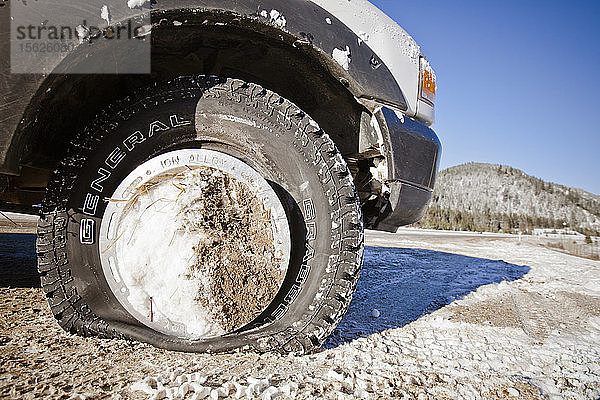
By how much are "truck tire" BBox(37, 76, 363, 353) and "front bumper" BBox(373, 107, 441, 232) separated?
0.27 metres

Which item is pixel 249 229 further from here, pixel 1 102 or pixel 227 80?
pixel 1 102

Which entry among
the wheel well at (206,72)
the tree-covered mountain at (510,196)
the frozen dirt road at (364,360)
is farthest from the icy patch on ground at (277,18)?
the tree-covered mountain at (510,196)

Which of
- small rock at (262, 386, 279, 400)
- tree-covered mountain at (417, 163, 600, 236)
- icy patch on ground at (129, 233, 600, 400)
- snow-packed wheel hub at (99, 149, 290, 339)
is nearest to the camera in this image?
small rock at (262, 386, 279, 400)

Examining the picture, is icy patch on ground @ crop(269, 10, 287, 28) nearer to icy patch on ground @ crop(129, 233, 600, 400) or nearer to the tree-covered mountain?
icy patch on ground @ crop(129, 233, 600, 400)

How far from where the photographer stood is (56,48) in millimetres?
1073

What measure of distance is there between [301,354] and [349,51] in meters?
1.06

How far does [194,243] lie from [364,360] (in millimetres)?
671

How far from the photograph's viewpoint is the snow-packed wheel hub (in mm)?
1146

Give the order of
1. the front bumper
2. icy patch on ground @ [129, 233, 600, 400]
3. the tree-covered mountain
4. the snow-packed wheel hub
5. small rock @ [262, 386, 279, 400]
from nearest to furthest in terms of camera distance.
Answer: small rock @ [262, 386, 279, 400], icy patch on ground @ [129, 233, 600, 400], the snow-packed wheel hub, the front bumper, the tree-covered mountain

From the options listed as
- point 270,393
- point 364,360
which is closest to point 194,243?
point 270,393

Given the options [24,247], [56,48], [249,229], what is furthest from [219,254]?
[24,247]

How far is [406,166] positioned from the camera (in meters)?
1.45

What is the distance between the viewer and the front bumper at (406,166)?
1.40 metres

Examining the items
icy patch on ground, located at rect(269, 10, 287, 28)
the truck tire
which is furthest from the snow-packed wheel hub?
icy patch on ground, located at rect(269, 10, 287, 28)
